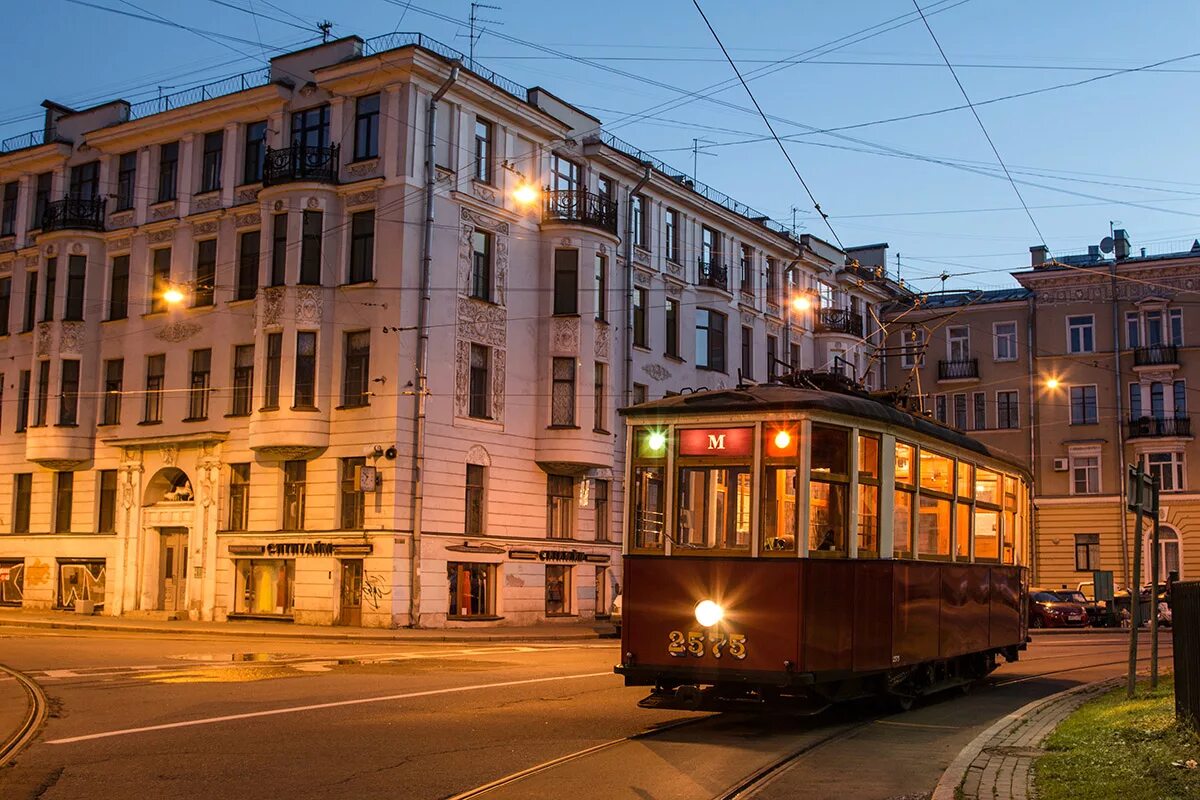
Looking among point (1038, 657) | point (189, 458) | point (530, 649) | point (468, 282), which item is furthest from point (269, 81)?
point (1038, 657)

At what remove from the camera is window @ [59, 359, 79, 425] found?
40166 mm

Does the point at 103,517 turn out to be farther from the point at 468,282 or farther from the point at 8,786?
the point at 8,786

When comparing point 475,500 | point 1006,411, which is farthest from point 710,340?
point 1006,411

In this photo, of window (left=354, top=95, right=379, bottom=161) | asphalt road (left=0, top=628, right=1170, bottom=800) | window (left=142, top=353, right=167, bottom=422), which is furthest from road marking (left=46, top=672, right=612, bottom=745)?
window (left=142, top=353, right=167, bottom=422)

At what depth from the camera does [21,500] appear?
42188mm

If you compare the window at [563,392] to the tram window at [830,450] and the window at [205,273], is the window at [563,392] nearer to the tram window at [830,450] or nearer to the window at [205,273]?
the window at [205,273]

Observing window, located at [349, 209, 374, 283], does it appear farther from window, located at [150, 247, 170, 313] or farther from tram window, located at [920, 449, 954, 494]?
tram window, located at [920, 449, 954, 494]

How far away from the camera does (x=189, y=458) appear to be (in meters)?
37.3

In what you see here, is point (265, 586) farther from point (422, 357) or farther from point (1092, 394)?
point (1092, 394)

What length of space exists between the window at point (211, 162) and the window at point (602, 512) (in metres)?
14.4

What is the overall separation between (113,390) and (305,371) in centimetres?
876

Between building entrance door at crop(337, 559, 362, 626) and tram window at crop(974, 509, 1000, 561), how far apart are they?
64.2 feet

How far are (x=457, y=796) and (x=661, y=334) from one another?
116 feet

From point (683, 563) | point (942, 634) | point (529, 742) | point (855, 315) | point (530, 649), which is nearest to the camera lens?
point (529, 742)
